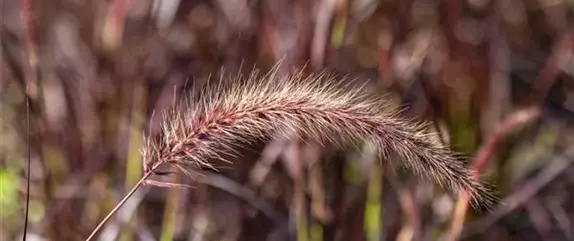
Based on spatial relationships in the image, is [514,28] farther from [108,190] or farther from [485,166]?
[108,190]

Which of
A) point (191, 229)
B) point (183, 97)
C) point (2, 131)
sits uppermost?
point (183, 97)

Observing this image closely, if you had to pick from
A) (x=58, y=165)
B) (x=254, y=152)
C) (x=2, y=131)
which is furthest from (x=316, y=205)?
(x=2, y=131)

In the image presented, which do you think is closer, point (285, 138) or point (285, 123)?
point (285, 123)

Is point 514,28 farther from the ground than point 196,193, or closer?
farther from the ground

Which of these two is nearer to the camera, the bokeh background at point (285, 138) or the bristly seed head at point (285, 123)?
the bristly seed head at point (285, 123)

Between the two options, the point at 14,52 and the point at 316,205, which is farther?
the point at 14,52

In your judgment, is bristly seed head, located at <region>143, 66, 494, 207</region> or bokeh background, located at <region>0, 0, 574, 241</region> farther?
bokeh background, located at <region>0, 0, 574, 241</region>

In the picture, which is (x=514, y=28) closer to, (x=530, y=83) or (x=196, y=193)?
(x=530, y=83)
